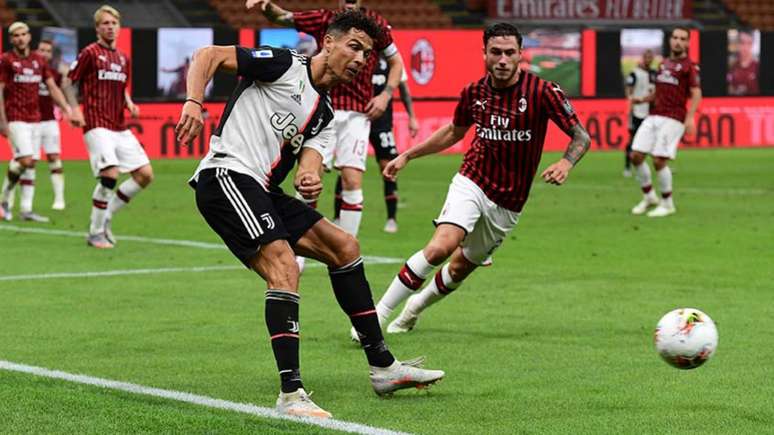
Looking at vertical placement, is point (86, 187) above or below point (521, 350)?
below

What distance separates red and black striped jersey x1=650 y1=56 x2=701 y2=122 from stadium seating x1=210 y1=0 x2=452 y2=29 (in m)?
21.3

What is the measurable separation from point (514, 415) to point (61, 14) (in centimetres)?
3220

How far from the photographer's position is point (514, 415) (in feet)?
22.9

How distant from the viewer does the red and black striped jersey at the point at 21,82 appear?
63.0 feet

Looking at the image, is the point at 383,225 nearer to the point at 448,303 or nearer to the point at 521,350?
the point at 448,303

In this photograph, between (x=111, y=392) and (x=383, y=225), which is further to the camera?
(x=383, y=225)

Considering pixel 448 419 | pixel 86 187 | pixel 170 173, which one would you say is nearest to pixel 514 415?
pixel 448 419

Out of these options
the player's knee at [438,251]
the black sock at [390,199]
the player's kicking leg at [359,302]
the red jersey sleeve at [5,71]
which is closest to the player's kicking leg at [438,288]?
the player's knee at [438,251]

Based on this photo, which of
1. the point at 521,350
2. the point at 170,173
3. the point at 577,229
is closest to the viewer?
the point at 521,350

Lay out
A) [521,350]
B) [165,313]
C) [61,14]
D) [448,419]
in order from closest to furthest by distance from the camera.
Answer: [448,419] → [521,350] → [165,313] → [61,14]

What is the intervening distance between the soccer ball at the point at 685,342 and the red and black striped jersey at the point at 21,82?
13146mm

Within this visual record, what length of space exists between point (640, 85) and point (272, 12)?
1624cm

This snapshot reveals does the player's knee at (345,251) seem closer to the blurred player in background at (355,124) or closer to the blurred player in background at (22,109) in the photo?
the blurred player in background at (355,124)

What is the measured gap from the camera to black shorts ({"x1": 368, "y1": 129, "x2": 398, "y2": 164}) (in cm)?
1669
